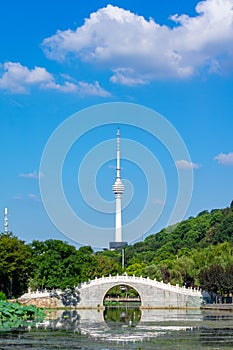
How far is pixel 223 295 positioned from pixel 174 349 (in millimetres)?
30350

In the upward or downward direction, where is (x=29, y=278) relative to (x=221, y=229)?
downward

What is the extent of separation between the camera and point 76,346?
2367 centimetres

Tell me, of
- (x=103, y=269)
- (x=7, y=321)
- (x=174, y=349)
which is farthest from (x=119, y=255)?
(x=174, y=349)

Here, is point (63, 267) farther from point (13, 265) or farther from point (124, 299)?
point (124, 299)

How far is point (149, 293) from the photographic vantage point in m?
53.9

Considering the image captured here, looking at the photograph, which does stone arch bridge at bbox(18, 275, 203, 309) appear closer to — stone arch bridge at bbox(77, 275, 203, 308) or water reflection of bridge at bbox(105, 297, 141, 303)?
stone arch bridge at bbox(77, 275, 203, 308)

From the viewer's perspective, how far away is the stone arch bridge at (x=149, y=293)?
52.2 m

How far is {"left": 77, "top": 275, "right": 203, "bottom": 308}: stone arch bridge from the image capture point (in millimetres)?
52250

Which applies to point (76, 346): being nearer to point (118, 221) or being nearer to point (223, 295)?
point (223, 295)

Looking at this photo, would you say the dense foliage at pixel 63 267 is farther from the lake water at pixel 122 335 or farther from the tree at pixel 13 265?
the lake water at pixel 122 335

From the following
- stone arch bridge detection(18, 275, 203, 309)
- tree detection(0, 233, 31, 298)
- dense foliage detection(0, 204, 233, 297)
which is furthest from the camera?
stone arch bridge detection(18, 275, 203, 309)

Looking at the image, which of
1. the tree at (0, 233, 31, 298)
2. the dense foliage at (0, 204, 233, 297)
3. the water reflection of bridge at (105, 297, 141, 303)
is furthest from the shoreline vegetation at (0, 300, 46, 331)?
the water reflection of bridge at (105, 297, 141, 303)

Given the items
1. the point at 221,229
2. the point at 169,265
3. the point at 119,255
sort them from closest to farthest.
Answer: the point at 169,265 < the point at 221,229 < the point at 119,255

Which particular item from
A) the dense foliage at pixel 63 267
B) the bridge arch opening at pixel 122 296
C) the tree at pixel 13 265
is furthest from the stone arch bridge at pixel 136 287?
the bridge arch opening at pixel 122 296
